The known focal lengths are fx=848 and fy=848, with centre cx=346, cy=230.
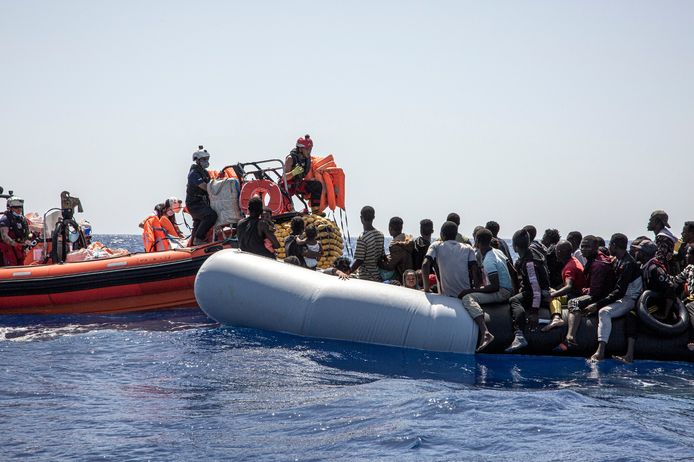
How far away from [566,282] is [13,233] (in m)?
9.74

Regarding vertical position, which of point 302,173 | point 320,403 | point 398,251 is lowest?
point 320,403

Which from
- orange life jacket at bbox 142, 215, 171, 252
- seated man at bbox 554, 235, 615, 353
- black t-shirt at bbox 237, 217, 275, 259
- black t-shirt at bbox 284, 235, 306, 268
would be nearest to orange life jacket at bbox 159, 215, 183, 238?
orange life jacket at bbox 142, 215, 171, 252

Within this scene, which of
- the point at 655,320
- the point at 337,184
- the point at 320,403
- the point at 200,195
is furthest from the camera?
the point at 337,184

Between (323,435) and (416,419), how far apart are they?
2.87 ft

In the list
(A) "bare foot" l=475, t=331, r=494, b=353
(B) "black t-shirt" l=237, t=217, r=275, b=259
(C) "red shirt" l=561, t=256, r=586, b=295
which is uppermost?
(B) "black t-shirt" l=237, t=217, r=275, b=259

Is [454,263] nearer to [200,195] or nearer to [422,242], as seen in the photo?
[422,242]

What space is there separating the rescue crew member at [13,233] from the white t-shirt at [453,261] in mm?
8343

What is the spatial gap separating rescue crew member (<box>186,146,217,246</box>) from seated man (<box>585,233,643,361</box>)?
6.72 m

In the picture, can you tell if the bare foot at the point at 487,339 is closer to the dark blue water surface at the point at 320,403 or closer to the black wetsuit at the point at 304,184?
the dark blue water surface at the point at 320,403

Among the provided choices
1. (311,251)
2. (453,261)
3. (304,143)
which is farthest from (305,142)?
(453,261)

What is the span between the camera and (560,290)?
9.38 m

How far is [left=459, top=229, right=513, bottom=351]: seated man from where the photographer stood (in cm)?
946

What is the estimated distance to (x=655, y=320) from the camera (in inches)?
366

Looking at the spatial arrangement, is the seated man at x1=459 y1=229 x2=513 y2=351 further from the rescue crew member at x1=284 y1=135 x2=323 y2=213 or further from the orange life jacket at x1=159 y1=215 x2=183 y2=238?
the orange life jacket at x1=159 y1=215 x2=183 y2=238
